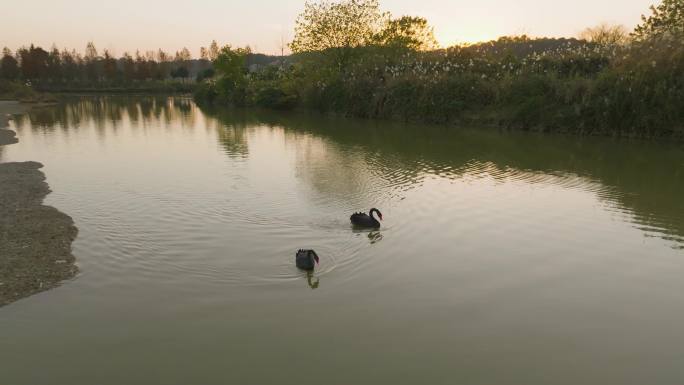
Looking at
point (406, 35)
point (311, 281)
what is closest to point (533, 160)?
point (311, 281)

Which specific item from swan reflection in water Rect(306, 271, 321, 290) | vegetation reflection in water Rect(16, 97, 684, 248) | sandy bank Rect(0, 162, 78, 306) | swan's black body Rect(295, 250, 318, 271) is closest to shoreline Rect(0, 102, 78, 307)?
sandy bank Rect(0, 162, 78, 306)

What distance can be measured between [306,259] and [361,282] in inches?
45.2

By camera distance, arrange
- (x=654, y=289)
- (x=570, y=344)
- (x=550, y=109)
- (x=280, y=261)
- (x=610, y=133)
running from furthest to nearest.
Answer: (x=550, y=109), (x=610, y=133), (x=280, y=261), (x=654, y=289), (x=570, y=344)

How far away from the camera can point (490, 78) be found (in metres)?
39.7

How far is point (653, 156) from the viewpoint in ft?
78.8

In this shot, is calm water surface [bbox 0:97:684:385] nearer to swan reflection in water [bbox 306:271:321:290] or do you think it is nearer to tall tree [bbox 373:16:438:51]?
swan reflection in water [bbox 306:271:321:290]

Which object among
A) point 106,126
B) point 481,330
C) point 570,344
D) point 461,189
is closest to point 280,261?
point 481,330

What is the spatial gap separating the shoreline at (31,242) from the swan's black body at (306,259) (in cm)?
433

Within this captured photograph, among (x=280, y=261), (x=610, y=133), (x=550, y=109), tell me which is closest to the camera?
(x=280, y=261)

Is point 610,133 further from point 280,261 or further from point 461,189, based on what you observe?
point 280,261

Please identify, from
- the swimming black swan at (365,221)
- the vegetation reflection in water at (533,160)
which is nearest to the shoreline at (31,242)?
the swimming black swan at (365,221)

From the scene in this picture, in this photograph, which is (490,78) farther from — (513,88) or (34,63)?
(34,63)

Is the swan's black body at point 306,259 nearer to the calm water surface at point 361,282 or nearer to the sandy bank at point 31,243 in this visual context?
the calm water surface at point 361,282

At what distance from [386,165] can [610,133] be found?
699 inches
